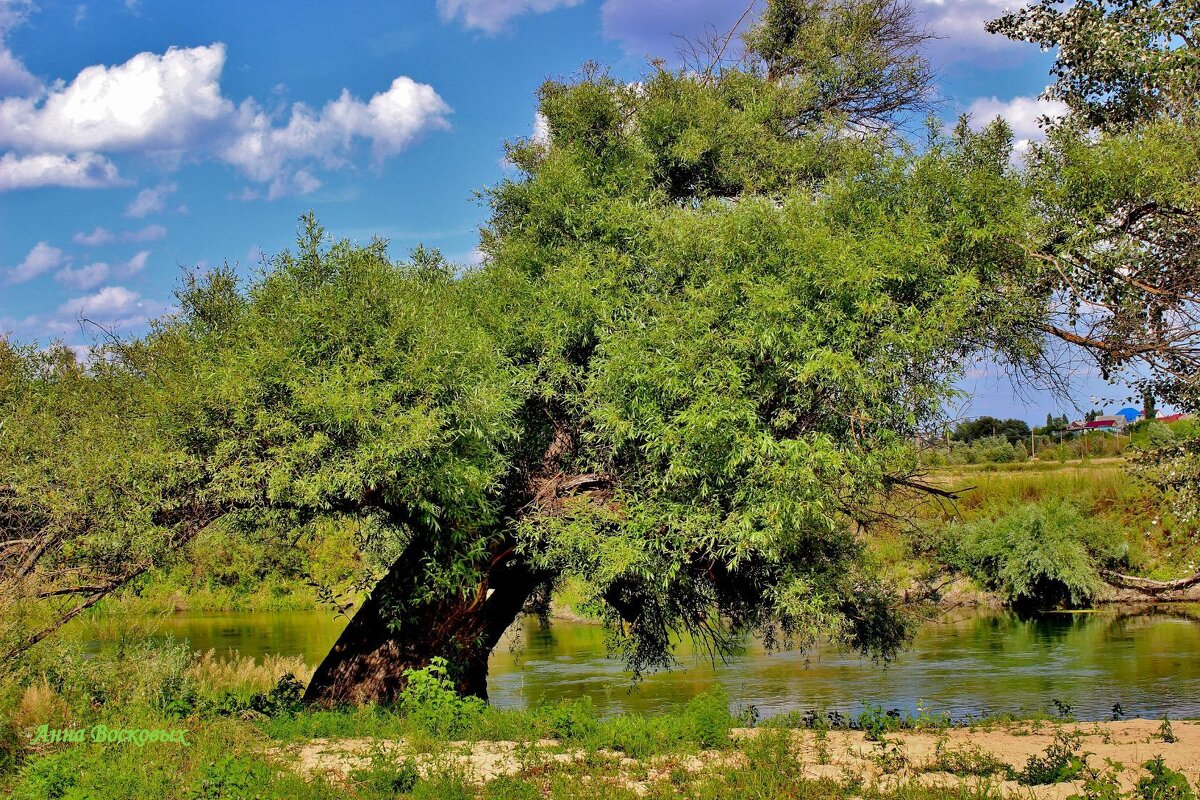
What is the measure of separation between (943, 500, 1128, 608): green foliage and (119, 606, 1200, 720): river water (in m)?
1.36

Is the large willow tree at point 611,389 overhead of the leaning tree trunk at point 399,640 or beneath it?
overhead

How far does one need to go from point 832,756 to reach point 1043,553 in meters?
25.7

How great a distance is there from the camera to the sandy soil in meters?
8.46

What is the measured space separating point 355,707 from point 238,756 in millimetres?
4198

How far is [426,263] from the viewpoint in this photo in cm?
1524

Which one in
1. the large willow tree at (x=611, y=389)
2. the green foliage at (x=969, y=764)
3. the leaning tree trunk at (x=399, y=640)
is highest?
the large willow tree at (x=611, y=389)

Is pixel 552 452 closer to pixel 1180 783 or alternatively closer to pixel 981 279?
pixel 981 279

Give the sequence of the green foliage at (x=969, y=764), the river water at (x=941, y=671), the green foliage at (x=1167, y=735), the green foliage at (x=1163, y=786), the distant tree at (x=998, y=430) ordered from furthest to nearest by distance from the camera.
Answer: the distant tree at (x=998, y=430) < the river water at (x=941, y=671) < the green foliage at (x=1167, y=735) < the green foliage at (x=969, y=764) < the green foliage at (x=1163, y=786)

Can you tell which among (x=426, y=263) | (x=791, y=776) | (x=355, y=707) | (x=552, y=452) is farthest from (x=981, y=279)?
(x=355, y=707)

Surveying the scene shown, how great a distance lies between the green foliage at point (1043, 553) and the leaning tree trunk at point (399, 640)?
21.5 metres

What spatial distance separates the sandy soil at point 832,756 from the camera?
8461 millimetres

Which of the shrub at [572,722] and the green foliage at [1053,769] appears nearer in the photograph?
the green foliage at [1053,769]

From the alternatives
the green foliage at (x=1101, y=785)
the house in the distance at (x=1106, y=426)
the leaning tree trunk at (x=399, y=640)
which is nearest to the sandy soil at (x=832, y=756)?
the green foliage at (x=1101, y=785)

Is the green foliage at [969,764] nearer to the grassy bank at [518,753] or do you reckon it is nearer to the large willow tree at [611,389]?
the grassy bank at [518,753]
